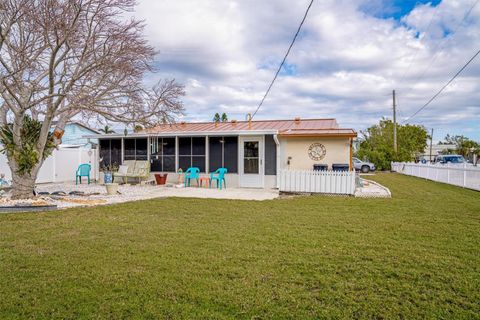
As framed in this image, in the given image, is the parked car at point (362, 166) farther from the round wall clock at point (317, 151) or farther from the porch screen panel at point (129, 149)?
the porch screen panel at point (129, 149)

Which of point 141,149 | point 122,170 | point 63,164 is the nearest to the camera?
point 122,170

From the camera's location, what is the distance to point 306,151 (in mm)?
13992

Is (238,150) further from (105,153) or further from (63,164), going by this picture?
(63,164)

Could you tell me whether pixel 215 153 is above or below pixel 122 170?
above

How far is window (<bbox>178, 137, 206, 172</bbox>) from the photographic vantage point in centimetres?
1352

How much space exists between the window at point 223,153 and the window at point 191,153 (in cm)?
36

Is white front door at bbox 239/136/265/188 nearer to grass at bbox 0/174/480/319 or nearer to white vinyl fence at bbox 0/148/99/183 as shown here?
grass at bbox 0/174/480/319

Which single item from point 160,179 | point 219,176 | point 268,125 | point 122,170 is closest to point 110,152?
point 122,170

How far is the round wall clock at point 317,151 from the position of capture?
45.4ft

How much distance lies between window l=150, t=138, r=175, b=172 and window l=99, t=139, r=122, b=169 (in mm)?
1746

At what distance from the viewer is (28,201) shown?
8.27 metres

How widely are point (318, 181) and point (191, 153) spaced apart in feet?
17.6

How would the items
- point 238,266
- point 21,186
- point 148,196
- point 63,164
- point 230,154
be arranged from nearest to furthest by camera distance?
point 238,266
point 21,186
point 148,196
point 230,154
point 63,164

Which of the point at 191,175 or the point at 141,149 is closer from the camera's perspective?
the point at 191,175
